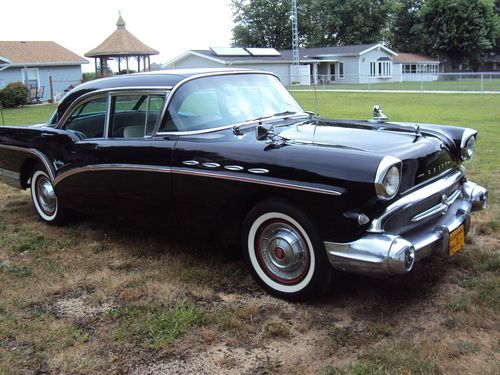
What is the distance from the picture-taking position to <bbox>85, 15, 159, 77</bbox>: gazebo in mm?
37031

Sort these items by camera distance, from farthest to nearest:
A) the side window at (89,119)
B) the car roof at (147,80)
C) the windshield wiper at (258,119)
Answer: the side window at (89,119) → the car roof at (147,80) → the windshield wiper at (258,119)

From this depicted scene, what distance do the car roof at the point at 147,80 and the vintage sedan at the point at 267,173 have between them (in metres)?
0.02

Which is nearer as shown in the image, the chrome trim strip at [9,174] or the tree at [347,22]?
the chrome trim strip at [9,174]

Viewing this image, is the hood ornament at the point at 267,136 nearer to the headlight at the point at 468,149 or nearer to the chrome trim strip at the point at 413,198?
the chrome trim strip at the point at 413,198

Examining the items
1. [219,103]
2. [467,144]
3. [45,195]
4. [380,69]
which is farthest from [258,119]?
[380,69]

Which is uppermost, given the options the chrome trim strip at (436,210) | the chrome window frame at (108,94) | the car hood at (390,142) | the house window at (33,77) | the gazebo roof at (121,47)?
the gazebo roof at (121,47)

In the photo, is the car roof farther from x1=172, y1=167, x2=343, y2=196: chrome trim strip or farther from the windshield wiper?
x1=172, y1=167, x2=343, y2=196: chrome trim strip

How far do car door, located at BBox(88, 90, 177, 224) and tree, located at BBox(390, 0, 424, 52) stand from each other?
58960mm

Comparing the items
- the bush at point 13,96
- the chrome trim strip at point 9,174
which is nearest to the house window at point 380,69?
the bush at point 13,96

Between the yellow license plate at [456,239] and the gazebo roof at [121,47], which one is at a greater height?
the gazebo roof at [121,47]

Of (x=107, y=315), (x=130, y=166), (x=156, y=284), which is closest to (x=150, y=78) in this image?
(x=130, y=166)

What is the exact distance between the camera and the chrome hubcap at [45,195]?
18.5 ft

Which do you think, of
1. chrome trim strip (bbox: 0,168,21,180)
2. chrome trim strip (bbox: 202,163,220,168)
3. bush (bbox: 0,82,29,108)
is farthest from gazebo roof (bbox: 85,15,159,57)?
chrome trim strip (bbox: 202,163,220,168)

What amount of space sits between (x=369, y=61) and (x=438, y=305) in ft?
163
